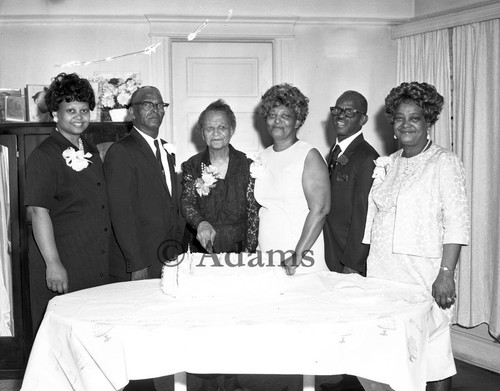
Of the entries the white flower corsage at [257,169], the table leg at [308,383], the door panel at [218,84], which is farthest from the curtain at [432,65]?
the table leg at [308,383]

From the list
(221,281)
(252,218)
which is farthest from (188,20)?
(221,281)

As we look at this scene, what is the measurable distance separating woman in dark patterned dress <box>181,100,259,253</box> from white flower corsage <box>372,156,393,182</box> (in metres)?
0.66

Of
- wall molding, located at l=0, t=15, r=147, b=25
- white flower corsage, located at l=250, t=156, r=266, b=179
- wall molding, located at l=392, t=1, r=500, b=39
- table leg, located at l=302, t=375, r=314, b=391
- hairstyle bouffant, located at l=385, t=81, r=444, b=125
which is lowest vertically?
table leg, located at l=302, t=375, r=314, b=391

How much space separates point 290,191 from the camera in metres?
3.08

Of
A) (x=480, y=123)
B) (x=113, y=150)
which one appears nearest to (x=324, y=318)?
(x=113, y=150)

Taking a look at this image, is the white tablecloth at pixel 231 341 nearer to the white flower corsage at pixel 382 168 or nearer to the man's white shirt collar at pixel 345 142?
the white flower corsage at pixel 382 168

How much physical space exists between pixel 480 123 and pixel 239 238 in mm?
2000

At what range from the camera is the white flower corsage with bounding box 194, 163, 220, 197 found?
10.5 ft

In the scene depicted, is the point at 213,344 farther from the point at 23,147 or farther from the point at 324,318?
the point at 23,147

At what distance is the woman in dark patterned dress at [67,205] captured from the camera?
286 cm

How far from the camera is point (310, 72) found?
5.03 meters

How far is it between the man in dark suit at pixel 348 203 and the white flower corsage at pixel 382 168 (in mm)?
138

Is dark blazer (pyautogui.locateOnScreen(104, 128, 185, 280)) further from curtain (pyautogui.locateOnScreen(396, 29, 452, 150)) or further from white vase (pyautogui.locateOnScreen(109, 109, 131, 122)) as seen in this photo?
curtain (pyautogui.locateOnScreen(396, 29, 452, 150))

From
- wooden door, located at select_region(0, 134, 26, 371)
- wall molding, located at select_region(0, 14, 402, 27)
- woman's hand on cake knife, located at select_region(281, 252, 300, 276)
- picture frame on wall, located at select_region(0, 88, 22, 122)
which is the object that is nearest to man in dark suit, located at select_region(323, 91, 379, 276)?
woman's hand on cake knife, located at select_region(281, 252, 300, 276)
